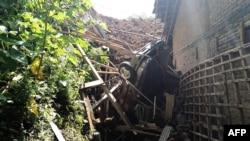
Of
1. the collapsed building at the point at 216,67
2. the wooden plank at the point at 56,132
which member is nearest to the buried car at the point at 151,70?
the collapsed building at the point at 216,67

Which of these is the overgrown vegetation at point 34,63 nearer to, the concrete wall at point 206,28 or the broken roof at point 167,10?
the concrete wall at point 206,28

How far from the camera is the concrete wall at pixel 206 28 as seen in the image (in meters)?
5.34

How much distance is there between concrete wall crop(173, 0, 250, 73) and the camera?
5.34m

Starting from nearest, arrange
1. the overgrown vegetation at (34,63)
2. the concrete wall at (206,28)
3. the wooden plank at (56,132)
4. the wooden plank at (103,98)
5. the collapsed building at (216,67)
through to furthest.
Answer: the overgrown vegetation at (34,63)
the wooden plank at (56,132)
the collapsed building at (216,67)
the concrete wall at (206,28)
the wooden plank at (103,98)

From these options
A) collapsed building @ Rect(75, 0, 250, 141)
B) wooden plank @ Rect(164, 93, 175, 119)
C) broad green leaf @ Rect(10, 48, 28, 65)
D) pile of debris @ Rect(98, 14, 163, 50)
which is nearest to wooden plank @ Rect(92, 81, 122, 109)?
collapsed building @ Rect(75, 0, 250, 141)

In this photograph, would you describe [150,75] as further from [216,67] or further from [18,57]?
[18,57]

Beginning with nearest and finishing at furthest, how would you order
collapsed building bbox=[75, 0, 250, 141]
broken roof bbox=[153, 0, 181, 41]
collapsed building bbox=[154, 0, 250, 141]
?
collapsed building bbox=[154, 0, 250, 141]
collapsed building bbox=[75, 0, 250, 141]
broken roof bbox=[153, 0, 181, 41]

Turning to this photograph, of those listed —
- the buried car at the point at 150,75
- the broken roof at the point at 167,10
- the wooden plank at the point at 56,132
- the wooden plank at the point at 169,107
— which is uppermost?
the broken roof at the point at 167,10

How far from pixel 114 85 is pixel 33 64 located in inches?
182

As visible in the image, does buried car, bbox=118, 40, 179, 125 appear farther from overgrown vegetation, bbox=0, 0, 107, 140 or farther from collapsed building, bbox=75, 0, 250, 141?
overgrown vegetation, bbox=0, 0, 107, 140

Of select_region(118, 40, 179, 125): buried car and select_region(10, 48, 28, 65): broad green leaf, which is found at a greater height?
select_region(118, 40, 179, 125): buried car

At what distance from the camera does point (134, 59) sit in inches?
364

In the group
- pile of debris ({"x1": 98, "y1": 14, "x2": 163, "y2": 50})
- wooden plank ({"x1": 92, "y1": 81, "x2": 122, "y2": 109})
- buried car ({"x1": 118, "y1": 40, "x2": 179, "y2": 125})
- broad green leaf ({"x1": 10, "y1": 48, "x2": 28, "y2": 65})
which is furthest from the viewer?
pile of debris ({"x1": 98, "y1": 14, "x2": 163, "y2": 50})

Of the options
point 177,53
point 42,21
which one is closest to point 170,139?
point 42,21
